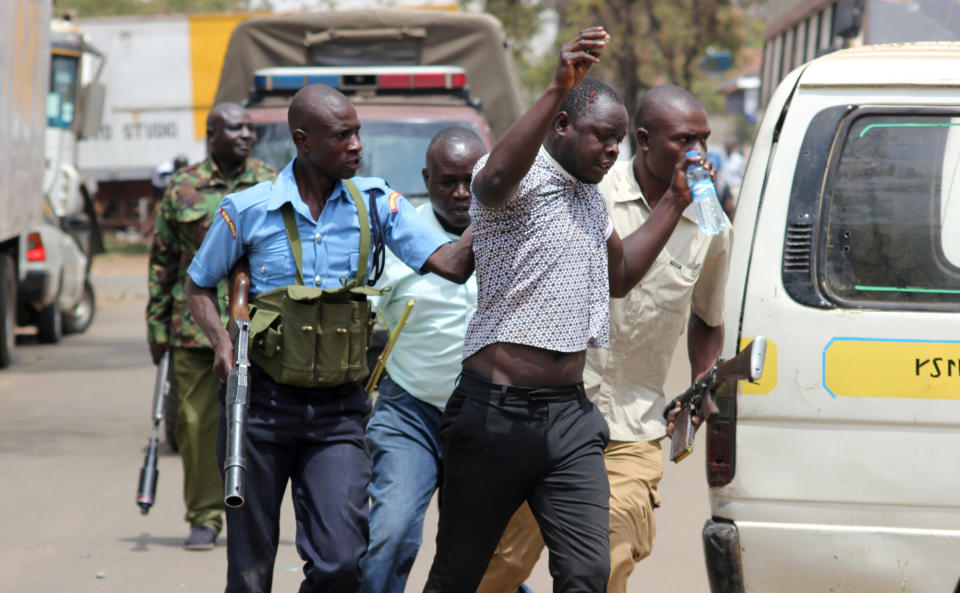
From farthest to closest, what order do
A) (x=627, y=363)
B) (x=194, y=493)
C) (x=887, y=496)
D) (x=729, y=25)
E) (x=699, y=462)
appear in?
(x=729, y=25), (x=699, y=462), (x=194, y=493), (x=627, y=363), (x=887, y=496)

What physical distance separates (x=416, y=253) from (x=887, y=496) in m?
1.50

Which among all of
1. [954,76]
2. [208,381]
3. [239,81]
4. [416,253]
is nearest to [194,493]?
[208,381]

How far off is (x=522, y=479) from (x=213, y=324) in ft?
3.48

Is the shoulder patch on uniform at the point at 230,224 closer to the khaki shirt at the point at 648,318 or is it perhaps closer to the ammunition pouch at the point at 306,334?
the ammunition pouch at the point at 306,334

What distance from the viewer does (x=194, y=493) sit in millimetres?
5695

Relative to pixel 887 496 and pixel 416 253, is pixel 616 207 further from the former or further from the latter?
pixel 887 496

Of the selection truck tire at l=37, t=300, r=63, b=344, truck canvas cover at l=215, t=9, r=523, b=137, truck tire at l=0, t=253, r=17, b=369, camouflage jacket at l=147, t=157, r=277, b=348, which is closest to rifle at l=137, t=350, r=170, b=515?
camouflage jacket at l=147, t=157, r=277, b=348

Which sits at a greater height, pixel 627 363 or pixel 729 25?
pixel 729 25

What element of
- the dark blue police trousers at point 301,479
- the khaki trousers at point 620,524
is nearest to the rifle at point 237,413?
the dark blue police trousers at point 301,479

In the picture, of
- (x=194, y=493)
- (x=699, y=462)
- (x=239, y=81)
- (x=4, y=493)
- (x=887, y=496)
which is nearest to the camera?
(x=887, y=496)

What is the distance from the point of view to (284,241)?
373cm

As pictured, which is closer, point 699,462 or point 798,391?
point 798,391

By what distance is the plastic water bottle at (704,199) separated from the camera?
3.21m

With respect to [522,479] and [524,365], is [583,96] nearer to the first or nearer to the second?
[524,365]
